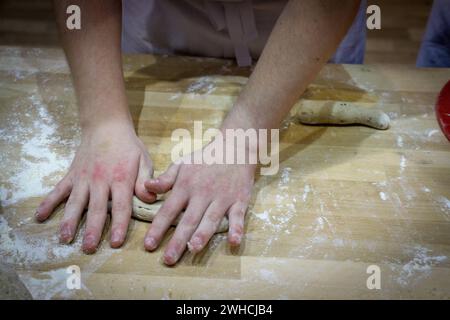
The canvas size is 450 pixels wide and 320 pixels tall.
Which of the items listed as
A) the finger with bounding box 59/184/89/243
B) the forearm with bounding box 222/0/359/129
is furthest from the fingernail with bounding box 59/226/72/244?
the forearm with bounding box 222/0/359/129

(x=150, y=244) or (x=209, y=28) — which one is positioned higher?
(x=209, y=28)

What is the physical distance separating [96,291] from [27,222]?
26 cm

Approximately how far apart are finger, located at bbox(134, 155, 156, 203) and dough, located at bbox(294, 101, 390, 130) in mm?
470

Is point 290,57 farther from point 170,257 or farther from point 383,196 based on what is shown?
point 170,257

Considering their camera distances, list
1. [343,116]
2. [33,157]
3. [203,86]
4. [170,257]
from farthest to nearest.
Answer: [203,86] < [343,116] < [33,157] < [170,257]

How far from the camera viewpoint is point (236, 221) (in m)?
1.01

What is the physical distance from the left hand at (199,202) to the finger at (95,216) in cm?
10

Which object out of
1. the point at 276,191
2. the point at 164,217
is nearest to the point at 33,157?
the point at 164,217

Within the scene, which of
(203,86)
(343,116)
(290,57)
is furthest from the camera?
(203,86)

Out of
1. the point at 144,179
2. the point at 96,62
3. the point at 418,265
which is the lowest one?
the point at 418,265

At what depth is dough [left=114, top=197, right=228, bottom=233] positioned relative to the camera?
1037 mm

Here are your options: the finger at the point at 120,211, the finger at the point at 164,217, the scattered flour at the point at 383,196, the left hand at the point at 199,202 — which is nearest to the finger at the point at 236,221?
the left hand at the point at 199,202

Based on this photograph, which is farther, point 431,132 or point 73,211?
point 431,132

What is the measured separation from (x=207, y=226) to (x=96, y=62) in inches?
21.4
